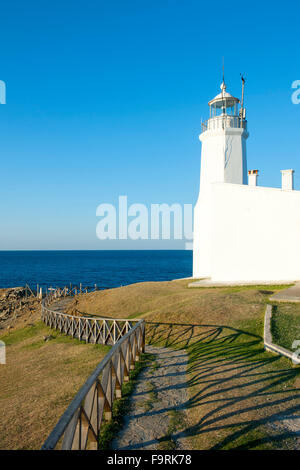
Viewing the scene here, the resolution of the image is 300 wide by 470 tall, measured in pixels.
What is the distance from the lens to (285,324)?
39.3 feet

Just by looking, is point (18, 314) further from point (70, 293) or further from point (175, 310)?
point (175, 310)

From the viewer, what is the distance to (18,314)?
86.9 ft

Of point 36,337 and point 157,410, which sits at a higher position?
point 157,410

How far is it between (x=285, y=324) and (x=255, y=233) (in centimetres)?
1062

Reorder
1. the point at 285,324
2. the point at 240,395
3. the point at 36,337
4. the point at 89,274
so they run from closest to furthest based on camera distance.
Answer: the point at 240,395
the point at 285,324
the point at 36,337
the point at 89,274

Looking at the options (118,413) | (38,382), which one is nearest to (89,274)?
(38,382)

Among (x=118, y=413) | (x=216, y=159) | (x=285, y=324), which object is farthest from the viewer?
(x=216, y=159)

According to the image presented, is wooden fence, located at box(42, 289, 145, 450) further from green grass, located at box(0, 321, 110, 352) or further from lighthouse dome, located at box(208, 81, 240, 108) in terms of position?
lighthouse dome, located at box(208, 81, 240, 108)

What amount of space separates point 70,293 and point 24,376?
1952cm

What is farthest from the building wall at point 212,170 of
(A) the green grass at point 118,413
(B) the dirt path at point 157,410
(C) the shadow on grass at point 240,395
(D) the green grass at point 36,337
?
(A) the green grass at point 118,413

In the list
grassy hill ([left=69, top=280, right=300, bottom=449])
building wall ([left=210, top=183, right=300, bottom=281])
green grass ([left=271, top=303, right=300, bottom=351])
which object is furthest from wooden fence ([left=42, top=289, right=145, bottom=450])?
building wall ([left=210, top=183, right=300, bottom=281])

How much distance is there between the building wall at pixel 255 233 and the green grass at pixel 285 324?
22.4 feet

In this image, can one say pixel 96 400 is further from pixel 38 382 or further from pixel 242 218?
pixel 242 218

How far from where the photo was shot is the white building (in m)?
20.9
